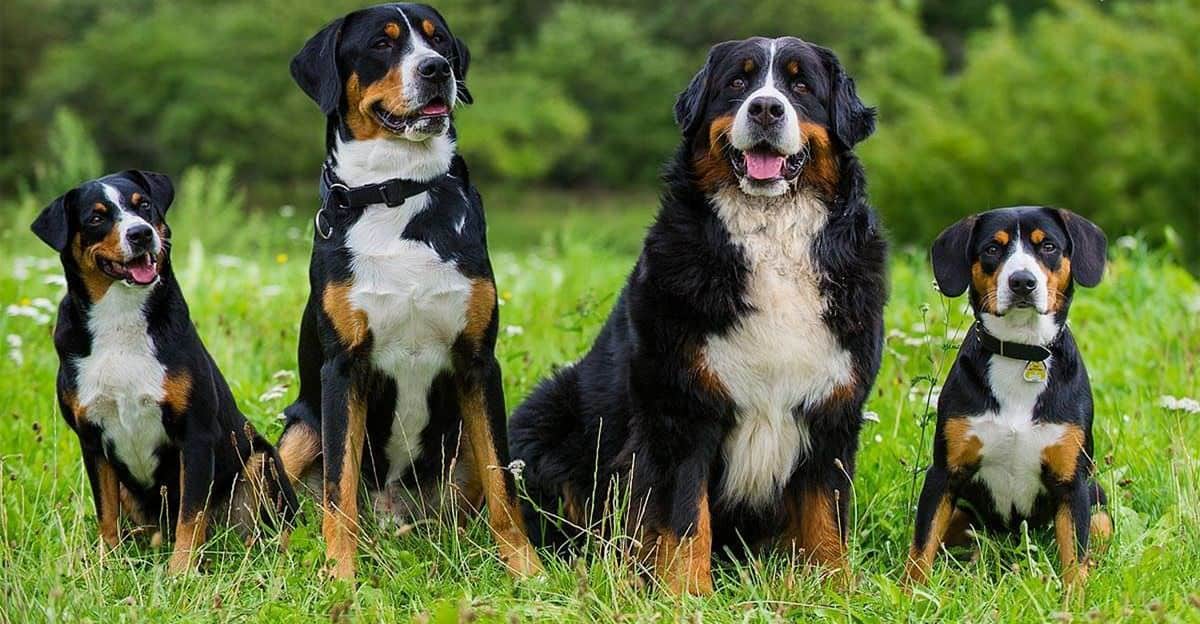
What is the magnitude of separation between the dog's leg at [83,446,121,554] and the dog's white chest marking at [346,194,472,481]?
0.92 metres

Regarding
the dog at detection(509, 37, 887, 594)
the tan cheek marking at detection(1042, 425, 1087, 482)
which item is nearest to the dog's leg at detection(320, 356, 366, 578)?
the dog at detection(509, 37, 887, 594)

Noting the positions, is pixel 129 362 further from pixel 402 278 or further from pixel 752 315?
pixel 752 315

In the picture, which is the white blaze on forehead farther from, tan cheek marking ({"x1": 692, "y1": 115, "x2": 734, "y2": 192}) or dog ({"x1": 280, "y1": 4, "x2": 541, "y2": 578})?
dog ({"x1": 280, "y1": 4, "x2": 541, "y2": 578})

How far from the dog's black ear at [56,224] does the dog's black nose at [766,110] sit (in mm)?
2055

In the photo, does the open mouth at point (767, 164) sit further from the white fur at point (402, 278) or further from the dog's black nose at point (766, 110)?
the white fur at point (402, 278)

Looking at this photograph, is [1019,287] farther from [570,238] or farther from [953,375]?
[570,238]

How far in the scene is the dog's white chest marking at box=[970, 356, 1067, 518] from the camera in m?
3.86

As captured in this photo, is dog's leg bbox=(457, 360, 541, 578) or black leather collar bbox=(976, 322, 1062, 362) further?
dog's leg bbox=(457, 360, 541, 578)

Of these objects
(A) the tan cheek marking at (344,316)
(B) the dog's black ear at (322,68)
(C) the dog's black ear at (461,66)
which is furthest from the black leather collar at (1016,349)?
(B) the dog's black ear at (322,68)

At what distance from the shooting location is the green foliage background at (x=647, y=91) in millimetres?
20203

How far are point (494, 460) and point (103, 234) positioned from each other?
1.36m

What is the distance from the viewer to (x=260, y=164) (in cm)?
2895

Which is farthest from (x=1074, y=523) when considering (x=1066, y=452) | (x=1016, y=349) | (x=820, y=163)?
(x=820, y=163)

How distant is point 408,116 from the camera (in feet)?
12.9
